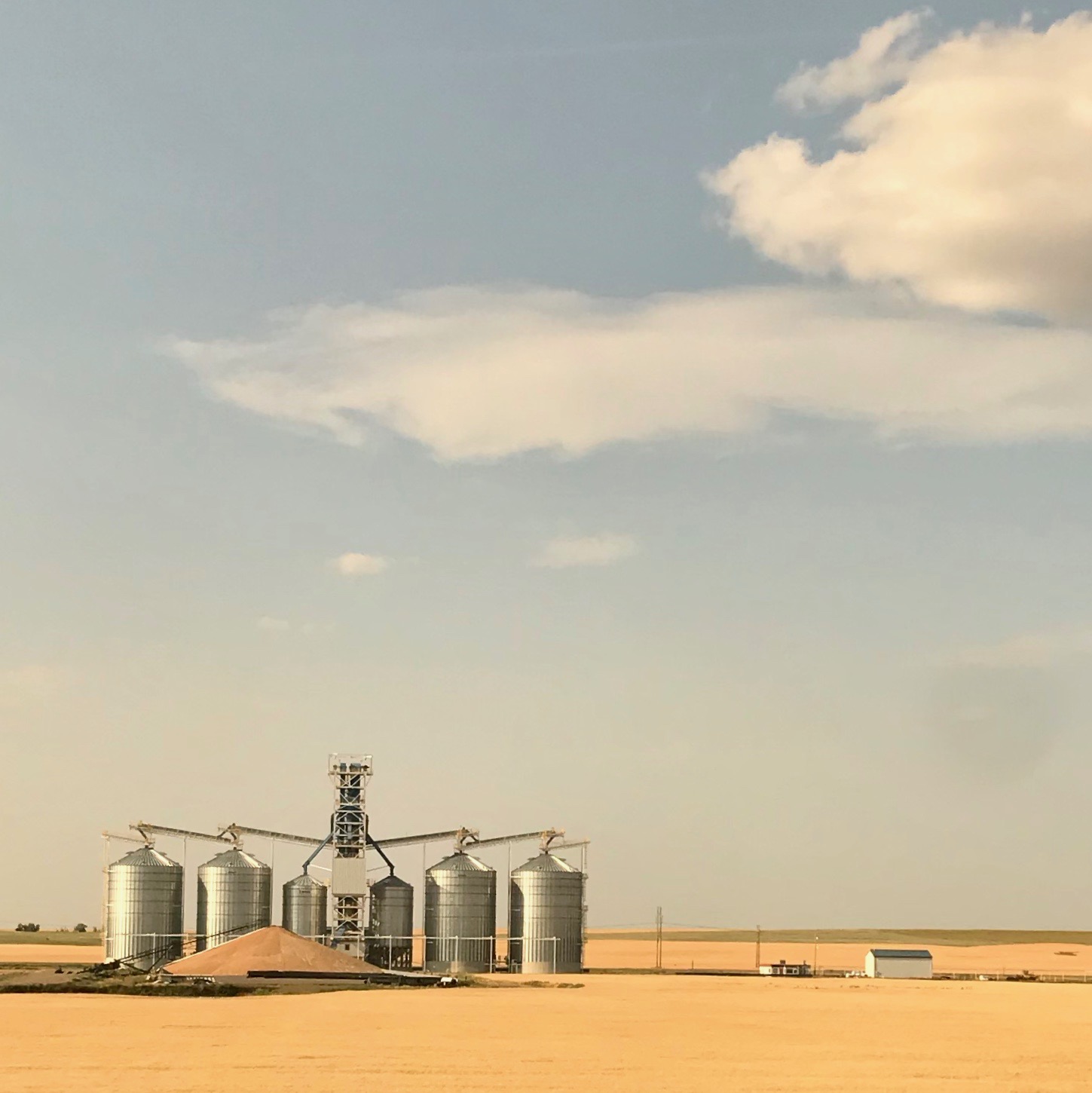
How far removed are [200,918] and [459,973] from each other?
18.6 metres

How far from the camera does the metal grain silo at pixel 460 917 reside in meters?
98.8

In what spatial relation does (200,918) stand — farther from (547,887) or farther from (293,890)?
(547,887)

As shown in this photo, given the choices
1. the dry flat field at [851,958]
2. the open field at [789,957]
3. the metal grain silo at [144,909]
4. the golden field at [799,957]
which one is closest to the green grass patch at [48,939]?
the open field at [789,957]

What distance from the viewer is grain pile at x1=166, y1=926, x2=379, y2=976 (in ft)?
265

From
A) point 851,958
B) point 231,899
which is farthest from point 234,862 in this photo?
point 851,958

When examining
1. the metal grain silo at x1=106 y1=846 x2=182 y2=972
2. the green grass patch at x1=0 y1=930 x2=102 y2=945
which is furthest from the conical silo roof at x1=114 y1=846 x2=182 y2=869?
the green grass patch at x1=0 y1=930 x2=102 y2=945

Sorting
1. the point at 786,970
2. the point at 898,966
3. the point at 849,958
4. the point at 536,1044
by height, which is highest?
the point at 536,1044

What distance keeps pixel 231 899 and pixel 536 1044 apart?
5632cm

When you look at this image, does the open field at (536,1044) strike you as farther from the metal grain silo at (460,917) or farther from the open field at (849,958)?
the open field at (849,958)

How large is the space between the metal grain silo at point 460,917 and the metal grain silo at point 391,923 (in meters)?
1.29

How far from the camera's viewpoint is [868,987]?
291 feet

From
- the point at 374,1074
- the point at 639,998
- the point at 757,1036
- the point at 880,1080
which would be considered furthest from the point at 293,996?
the point at 880,1080

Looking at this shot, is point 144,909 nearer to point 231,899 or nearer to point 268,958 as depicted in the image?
point 231,899

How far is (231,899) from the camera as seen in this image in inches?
3944
